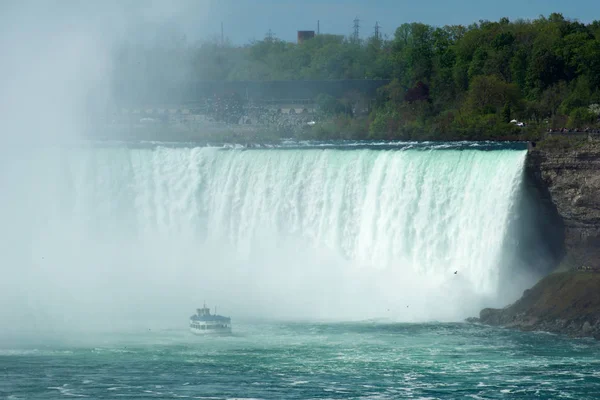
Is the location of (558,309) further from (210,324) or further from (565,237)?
(210,324)

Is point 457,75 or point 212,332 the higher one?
point 457,75

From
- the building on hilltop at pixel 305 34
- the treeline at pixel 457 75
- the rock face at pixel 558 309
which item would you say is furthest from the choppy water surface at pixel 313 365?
the building on hilltop at pixel 305 34

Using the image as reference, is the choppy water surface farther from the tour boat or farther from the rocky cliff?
the rocky cliff

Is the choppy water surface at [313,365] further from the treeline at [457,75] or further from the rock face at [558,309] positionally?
the treeline at [457,75]

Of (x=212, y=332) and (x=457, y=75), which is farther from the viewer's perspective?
(x=457, y=75)

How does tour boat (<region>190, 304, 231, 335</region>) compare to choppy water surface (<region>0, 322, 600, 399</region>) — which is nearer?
choppy water surface (<region>0, 322, 600, 399</region>)

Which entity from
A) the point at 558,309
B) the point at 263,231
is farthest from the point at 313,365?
the point at 263,231

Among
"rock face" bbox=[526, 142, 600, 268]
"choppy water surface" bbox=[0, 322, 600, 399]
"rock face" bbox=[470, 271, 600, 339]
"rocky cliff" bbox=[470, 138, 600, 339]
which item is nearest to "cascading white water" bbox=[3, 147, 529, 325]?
"rock face" bbox=[526, 142, 600, 268]
